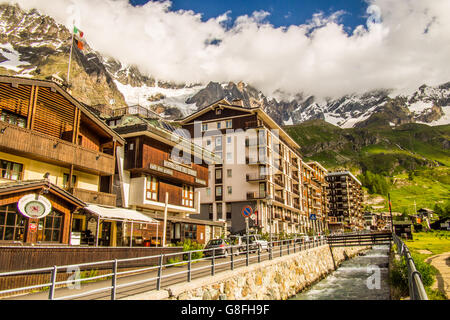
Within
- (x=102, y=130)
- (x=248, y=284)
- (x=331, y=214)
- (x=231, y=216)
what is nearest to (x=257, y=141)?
(x=231, y=216)

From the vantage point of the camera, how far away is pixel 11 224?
1795 centimetres

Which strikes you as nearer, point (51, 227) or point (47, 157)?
point (51, 227)

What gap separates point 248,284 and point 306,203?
73.8 metres

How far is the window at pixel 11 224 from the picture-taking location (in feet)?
57.5

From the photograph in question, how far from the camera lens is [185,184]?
40.0m

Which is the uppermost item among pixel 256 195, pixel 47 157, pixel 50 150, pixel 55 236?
pixel 256 195

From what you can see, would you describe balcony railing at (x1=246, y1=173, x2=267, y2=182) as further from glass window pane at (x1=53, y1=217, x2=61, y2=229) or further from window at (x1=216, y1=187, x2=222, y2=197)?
glass window pane at (x1=53, y1=217, x2=61, y2=229)

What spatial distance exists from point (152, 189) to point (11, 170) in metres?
14.3

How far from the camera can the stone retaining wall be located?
11.6 metres

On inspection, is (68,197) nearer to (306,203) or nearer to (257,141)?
(257,141)

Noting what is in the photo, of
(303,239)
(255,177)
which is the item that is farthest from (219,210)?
(303,239)

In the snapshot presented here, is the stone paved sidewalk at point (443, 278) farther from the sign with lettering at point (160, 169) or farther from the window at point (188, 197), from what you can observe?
the window at point (188, 197)

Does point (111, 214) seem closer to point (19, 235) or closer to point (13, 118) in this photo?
point (19, 235)

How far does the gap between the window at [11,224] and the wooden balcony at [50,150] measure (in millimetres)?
3781
